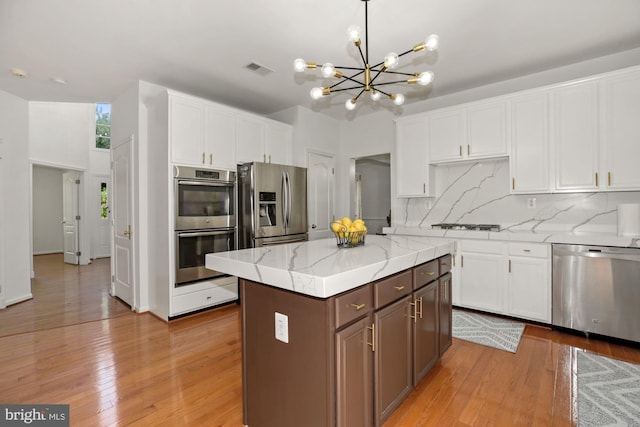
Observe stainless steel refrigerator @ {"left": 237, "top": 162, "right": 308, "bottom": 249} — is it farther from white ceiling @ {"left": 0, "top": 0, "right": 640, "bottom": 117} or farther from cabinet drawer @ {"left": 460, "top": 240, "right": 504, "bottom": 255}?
cabinet drawer @ {"left": 460, "top": 240, "right": 504, "bottom": 255}

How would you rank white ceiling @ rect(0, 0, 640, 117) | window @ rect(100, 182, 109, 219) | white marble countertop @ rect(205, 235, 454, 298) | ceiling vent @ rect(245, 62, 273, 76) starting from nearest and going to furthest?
white marble countertop @ rect(205, 235, 454, 298) → white ceiling @ rect(0, 0, 640, 117) → ceiling vent @ rect(245, 62, 273, 76) → window @ rect(100, 182, 109, 219)

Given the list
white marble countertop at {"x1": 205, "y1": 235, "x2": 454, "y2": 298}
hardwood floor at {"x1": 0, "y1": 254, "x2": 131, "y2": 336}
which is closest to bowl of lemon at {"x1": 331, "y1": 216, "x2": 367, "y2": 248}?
white marble countertop at {"x1": 205, "y1": 235, "x2": 454, "y2": 298}

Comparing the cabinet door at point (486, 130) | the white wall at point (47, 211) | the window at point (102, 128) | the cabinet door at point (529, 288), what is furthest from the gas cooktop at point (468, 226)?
the white wall at point (47, 211)

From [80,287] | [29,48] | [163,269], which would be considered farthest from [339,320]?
[80,287]

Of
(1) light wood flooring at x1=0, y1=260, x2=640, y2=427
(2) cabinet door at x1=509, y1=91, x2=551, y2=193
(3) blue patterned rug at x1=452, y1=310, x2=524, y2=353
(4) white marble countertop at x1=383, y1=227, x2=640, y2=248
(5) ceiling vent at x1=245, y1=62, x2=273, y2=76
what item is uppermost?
(5) ceiling vent at x1=245, y1=62, x2=273, y2=76

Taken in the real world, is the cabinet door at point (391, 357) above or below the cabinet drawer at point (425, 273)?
below

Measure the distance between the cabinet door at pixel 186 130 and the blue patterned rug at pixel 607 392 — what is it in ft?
12.9

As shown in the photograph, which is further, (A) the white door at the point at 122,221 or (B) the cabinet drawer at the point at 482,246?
(A) the white door at the point at 122,221

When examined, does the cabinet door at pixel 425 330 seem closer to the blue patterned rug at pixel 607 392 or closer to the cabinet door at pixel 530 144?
the blue patterned rug at pixel 607 392

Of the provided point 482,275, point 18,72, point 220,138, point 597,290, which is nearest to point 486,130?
point 482,275

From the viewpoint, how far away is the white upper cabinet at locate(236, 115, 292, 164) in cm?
405

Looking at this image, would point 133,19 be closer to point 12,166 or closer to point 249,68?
point 249,68

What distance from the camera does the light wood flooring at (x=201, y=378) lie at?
1876mm

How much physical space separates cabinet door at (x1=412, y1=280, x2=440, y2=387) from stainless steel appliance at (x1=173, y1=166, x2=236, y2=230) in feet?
8.53
